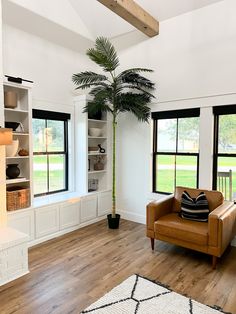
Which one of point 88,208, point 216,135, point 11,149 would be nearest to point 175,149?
point 216,135

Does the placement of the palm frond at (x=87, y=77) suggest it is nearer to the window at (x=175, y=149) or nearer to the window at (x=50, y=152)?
the window at (x=50, y=152)

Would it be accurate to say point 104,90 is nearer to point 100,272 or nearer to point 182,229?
→ point 182,229

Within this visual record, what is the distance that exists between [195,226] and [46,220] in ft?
7.14

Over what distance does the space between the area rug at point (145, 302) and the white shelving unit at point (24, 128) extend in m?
1.87

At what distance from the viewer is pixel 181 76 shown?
3818mm

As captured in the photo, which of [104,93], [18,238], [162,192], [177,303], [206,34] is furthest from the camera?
[162,192]

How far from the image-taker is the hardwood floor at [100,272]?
220 cm

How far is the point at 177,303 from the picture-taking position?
2.14m

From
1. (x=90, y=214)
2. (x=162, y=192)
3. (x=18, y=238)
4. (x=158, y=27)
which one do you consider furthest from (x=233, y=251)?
(x=158, y=27)

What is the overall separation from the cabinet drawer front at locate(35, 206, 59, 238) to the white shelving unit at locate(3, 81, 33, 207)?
0.36 meters

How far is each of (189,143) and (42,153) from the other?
2513 millimetres

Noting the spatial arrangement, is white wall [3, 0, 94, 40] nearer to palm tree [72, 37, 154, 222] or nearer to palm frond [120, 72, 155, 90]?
palm tree [72, 37, 154, 222]

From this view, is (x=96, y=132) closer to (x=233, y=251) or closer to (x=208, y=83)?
(x=208, y=83)

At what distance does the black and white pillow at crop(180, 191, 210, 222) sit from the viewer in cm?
306
